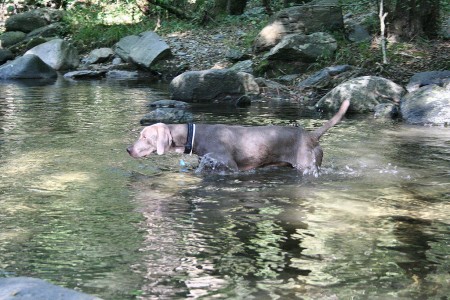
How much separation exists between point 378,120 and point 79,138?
18.9 ft

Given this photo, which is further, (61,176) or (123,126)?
→ (123,126)

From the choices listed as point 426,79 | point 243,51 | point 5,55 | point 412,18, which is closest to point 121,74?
point 243,51

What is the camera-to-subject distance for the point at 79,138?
34.8 ft

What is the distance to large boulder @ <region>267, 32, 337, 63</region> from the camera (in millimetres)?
17594

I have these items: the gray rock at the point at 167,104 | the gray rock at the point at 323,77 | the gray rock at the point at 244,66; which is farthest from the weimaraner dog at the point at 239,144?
the gray rock at the point at 244,66

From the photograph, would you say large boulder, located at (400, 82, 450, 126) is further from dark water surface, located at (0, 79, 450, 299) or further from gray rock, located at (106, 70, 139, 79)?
gray rock, located at (106, 70, 139, 79)

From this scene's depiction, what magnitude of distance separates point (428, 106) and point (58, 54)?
14892 mm

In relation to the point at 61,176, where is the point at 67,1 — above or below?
above

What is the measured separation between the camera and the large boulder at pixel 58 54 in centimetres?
2369

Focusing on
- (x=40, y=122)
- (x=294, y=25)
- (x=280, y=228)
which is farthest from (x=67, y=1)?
(x=280, y=228)

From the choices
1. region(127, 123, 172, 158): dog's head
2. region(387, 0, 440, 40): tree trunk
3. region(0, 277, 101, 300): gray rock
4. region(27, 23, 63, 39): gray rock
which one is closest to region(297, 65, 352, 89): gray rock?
region(387, 0, 440, 40): tree trunk

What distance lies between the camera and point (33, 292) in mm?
3590

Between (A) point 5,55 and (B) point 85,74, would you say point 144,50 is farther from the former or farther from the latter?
(A) point 5,55

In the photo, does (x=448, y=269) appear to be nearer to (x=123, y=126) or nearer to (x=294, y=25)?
(x=123, y=126)
